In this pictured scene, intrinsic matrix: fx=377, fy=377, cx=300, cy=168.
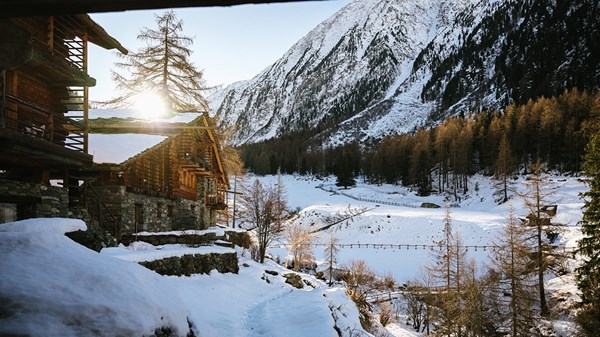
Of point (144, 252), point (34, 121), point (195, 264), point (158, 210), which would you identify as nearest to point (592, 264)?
point (195, 264)

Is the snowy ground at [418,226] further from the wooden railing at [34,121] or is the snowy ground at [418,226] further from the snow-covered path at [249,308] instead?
the wooden railing at [34,121]

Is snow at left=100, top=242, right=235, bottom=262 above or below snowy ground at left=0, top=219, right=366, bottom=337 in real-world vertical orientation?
below

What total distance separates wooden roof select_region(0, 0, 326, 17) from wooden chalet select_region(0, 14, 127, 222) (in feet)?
28.7

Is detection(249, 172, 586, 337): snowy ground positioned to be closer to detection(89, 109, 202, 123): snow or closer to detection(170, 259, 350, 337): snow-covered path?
detection(170, 259, 350, 337): snow-covered path

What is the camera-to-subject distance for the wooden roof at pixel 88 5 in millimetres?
2223

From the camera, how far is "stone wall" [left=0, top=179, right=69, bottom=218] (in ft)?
37.4

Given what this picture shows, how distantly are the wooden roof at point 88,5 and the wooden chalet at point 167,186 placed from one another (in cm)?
1632

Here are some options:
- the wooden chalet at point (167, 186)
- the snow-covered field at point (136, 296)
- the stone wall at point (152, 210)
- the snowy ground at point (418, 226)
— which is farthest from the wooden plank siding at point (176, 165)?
the snowy ground at point (418, 226)

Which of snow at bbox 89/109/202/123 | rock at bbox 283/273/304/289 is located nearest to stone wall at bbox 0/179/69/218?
snow at bbox 89/109/202/123

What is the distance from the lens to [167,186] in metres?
26.0

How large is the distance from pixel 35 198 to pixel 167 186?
1365cm

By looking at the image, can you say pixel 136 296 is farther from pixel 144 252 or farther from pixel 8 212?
pixel 144 252

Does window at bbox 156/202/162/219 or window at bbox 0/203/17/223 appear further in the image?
window at bbox 156/202/162/219

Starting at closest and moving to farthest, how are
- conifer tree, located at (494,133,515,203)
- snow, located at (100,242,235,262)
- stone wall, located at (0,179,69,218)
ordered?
1. stone wall, located at (0,179,69,218)
2. snow, located at (100,242,235,262)
3. conifer tree, located at (494,133,515,203)
